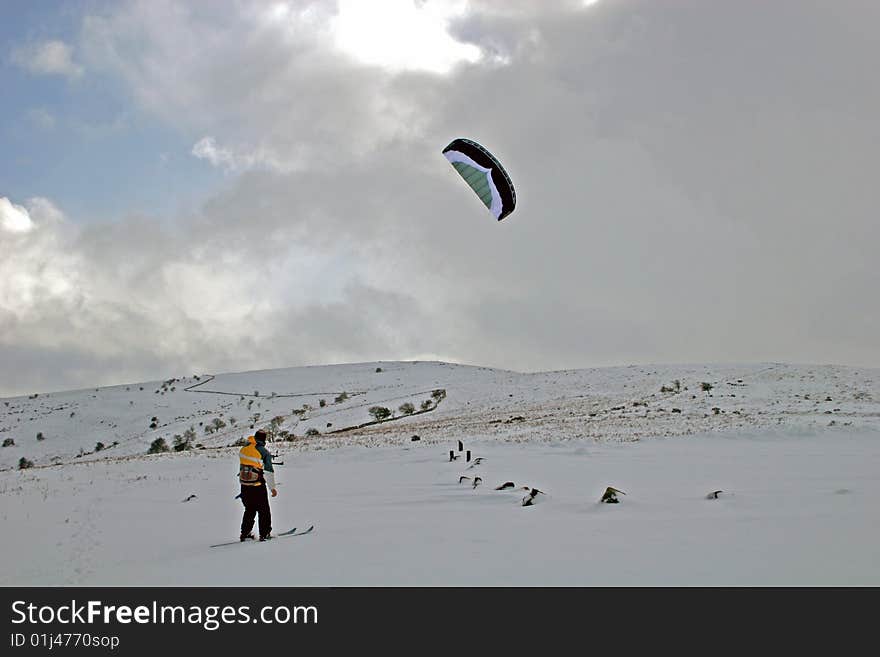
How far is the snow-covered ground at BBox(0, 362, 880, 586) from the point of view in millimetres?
8227

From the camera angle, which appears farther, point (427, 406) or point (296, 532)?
point (427, 406)

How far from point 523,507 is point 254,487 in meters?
4.81

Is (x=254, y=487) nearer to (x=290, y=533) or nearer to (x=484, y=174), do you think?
(x=290, y=533)

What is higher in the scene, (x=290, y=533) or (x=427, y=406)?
(x=427, y=406)

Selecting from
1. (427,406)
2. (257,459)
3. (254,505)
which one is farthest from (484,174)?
(427,406)

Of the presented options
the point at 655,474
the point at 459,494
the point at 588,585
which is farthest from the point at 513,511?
the point at 655,474

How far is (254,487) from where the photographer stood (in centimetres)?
1135

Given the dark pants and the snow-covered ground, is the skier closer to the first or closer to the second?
the dark pants

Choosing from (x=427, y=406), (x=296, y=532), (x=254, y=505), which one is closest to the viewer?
(x=254, y=505)

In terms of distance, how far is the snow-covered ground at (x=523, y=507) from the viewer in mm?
8227

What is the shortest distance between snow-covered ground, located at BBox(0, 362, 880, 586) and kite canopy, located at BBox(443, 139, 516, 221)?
7.34 metres

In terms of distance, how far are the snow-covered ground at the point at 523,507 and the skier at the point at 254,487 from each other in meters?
0.70

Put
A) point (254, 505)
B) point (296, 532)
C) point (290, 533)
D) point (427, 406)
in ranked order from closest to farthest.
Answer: point (254, 505) → point (290, 533) → point (296, 532) → point (427, 406)
